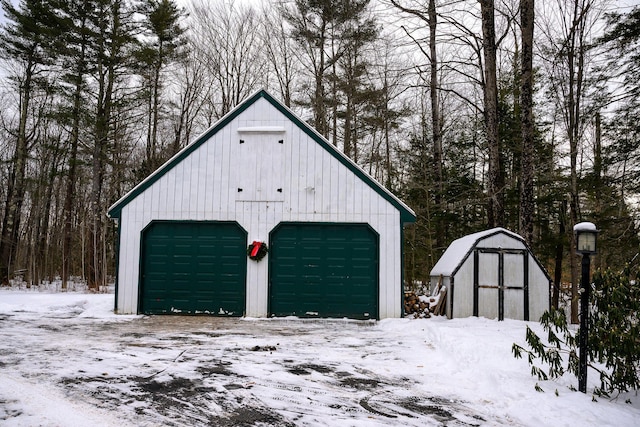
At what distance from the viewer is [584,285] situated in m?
4.66

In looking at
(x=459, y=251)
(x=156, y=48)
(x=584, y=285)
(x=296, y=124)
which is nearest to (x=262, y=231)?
(x=296, y=124)

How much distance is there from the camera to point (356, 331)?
8883mm

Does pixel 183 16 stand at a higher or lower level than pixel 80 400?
higher

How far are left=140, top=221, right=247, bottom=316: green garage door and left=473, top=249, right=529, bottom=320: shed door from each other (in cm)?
540

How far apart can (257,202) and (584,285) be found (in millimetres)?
7577

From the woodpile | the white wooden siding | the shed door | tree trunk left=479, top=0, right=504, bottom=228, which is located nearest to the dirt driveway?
the white wooden siding

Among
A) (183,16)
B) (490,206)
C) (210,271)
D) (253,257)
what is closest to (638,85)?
(490,206)

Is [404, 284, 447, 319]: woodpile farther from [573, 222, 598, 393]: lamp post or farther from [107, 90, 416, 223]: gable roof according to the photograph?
[573, 222, 598, 393]: lamp post

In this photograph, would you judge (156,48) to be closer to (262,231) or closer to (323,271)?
(262,231)

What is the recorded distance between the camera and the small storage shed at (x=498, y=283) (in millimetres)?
10242

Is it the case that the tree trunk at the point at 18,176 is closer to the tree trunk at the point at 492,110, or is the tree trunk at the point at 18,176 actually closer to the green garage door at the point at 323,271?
the green garage door at the point at 323,271

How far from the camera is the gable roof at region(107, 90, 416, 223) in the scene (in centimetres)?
1072

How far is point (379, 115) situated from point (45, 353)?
16138mm

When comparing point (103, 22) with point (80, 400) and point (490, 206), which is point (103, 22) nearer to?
point (490, 206)
